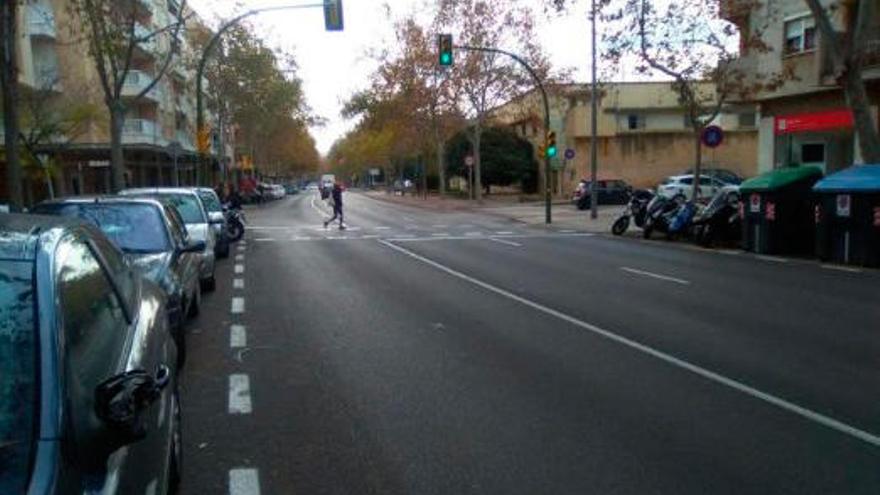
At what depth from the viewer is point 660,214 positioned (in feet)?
81.8

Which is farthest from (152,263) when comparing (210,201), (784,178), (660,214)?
(660,214)

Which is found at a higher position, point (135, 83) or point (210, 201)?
point (135, 83)

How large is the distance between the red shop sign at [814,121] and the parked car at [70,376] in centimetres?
2597

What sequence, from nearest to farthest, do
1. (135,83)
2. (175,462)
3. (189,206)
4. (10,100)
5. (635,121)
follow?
(175,462), (10,100), (189,206), (135,83), (635,121)

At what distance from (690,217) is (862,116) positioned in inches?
209

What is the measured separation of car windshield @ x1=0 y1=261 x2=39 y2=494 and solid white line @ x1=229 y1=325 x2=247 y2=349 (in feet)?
19.7

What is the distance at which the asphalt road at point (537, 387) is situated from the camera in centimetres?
524

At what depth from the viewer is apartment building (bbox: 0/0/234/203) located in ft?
126

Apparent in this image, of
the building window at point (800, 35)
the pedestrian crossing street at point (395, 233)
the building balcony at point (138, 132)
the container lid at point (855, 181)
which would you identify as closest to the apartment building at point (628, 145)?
the building balcony at point (138, 132)

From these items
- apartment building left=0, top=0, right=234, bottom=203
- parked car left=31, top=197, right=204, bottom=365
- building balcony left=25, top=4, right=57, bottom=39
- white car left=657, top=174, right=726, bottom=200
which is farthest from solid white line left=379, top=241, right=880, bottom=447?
building balcony left=25, top=4, right=57, bottom=39

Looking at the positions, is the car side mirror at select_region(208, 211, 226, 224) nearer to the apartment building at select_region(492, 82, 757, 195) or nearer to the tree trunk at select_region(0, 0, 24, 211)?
the tree trunk at select_region(0, 0, 24, 211)

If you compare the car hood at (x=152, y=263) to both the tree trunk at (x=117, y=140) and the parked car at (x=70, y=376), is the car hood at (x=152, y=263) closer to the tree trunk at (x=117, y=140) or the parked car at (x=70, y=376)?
the parked car at (x=70, y=376)

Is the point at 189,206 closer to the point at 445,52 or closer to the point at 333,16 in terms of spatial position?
the point at 333,16

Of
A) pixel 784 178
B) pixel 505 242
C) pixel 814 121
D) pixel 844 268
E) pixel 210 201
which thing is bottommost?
pixel 505 242
